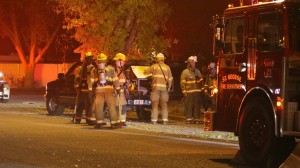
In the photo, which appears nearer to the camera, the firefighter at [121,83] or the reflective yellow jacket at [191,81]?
the firefighter at [121,83]

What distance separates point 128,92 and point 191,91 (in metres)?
2.06

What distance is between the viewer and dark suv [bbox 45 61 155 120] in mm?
23594

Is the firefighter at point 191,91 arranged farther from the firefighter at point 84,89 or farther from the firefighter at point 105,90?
the firefighter at point 105,90

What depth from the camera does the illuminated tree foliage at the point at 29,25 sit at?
63.6 meters

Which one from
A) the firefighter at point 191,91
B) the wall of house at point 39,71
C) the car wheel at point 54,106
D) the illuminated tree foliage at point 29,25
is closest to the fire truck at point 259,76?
the firefighter at point 191,91

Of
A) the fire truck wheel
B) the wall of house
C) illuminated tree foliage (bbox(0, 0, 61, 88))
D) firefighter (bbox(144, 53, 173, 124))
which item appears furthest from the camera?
the wall of house

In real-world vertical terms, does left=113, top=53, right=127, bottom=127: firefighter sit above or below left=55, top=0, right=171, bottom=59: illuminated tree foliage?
below

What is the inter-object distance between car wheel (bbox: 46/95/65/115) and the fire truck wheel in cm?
1330

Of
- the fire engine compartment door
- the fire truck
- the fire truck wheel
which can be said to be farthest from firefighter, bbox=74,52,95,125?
the fire truck wheel

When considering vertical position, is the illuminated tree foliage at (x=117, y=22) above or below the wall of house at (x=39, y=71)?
above

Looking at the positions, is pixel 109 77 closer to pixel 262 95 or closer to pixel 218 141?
pixel 218 141

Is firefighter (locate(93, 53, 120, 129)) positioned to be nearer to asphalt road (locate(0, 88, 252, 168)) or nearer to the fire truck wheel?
asphalt road (locate(0, 88, 252, 168))

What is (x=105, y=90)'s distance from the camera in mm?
20938

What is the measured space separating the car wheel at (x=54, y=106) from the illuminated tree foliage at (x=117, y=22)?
445 centimetres
